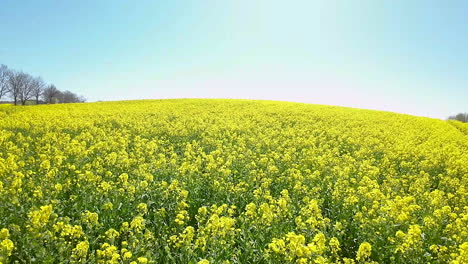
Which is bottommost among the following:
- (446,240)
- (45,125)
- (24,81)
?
(446,240)

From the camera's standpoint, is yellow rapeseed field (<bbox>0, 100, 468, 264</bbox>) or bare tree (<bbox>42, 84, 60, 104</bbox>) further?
bare tree (<bbox>42, 84, 60, 104</bbox>)

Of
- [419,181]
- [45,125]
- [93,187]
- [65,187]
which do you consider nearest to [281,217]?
[93,187]

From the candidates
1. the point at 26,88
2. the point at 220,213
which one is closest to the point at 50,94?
the point at 26,88

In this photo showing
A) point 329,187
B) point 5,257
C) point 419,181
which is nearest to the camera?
point 5,257

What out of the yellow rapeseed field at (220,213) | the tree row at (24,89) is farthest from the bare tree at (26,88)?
the yellow rapeseed field at (220,213)

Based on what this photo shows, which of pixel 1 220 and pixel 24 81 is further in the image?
pixel 24 81

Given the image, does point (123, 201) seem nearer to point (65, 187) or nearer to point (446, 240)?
point (65, 187)

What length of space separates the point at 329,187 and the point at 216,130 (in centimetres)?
1007

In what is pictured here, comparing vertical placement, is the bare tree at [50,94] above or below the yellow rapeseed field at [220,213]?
above

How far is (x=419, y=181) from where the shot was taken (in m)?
10.1

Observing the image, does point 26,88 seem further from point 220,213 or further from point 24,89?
point 220,213

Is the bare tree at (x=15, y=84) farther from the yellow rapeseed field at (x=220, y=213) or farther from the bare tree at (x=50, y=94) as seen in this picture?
the yellow rapeseed field at (x=220, y=213)

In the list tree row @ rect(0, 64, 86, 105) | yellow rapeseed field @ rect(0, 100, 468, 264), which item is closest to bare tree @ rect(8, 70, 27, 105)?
tree row @ rect(0, 64, 86, 105)

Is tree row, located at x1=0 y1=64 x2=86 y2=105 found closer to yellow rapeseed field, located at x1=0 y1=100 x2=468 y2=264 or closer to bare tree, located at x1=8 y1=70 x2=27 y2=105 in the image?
bare tree, located at x1=8 y1=70 x2=27 y2=105
